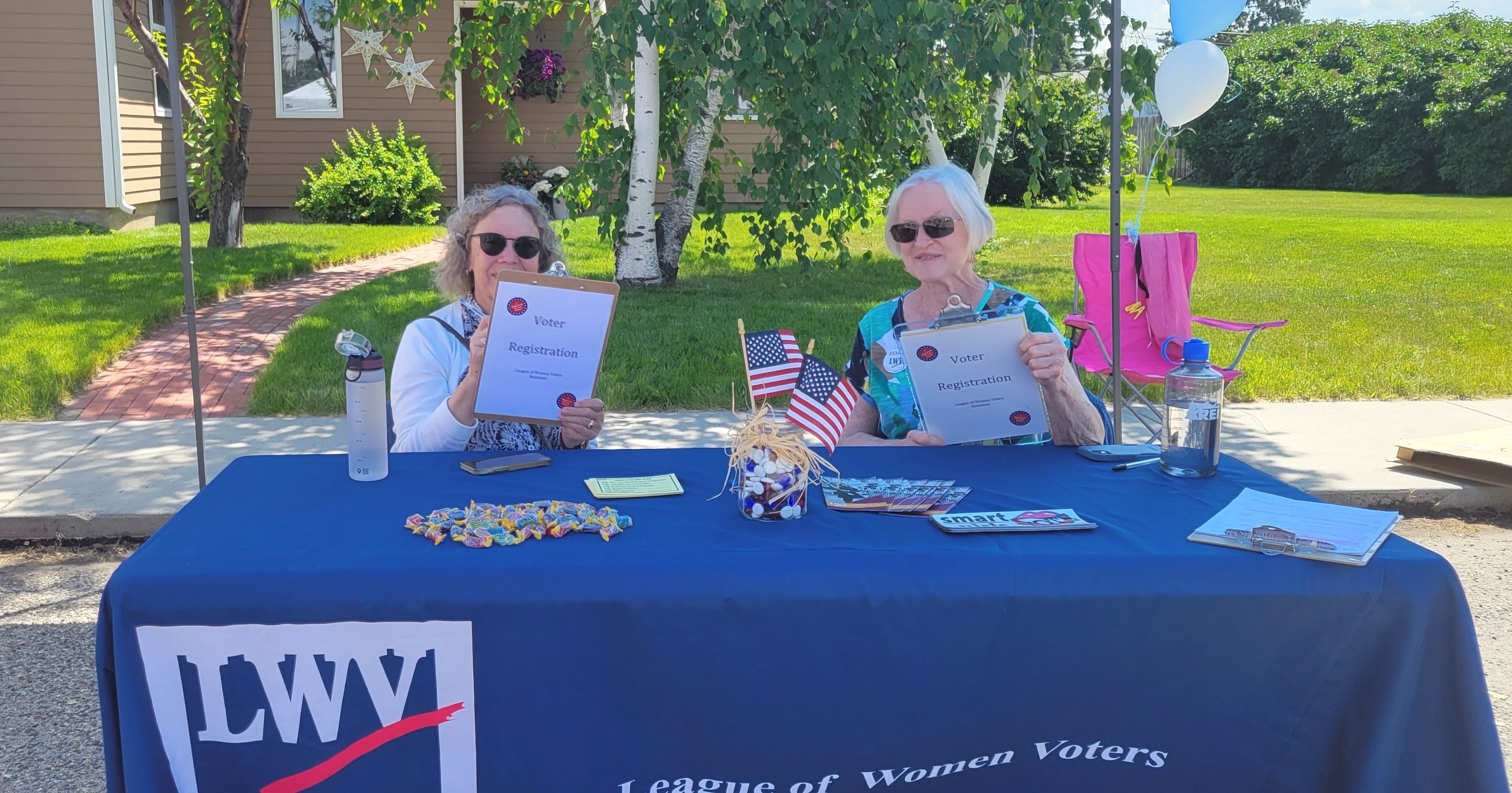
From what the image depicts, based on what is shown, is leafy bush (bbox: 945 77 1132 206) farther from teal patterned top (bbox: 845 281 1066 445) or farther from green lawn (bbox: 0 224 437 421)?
teal patterned top (bbox: 845 281 1066 445)

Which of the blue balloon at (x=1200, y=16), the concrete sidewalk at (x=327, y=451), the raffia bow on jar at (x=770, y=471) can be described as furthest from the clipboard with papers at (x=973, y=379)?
the blue balloon at (x=1200, y=16)

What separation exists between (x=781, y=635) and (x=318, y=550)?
79cm

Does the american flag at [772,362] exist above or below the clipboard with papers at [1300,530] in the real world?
above

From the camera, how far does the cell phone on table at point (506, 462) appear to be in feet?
8.32

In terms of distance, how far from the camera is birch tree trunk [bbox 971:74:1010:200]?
7.96m

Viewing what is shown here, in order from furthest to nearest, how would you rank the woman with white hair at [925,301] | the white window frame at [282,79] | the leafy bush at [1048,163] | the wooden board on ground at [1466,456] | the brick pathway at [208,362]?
the leafy bush at [1048,163], the white window frame at [282,79], the brick pathway at [208,362], the wooden board on ground at [1466,456], the woman with white hair at [925,301]

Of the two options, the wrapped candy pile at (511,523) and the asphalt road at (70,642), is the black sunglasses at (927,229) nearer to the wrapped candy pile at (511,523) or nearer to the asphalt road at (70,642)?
the wrapped candy pile at (511,523)

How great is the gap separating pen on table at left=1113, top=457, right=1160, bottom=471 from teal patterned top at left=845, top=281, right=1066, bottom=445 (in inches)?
18.3

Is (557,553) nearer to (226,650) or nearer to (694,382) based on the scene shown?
(226,650)

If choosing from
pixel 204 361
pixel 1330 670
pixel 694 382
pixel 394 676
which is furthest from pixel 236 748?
pixel 204 361

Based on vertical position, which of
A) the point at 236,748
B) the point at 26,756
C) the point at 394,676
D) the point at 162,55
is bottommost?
the point at 26,756

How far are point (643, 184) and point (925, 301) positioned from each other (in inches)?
244

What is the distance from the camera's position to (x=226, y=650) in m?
1.85

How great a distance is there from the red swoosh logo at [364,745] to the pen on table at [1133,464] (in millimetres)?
1498
